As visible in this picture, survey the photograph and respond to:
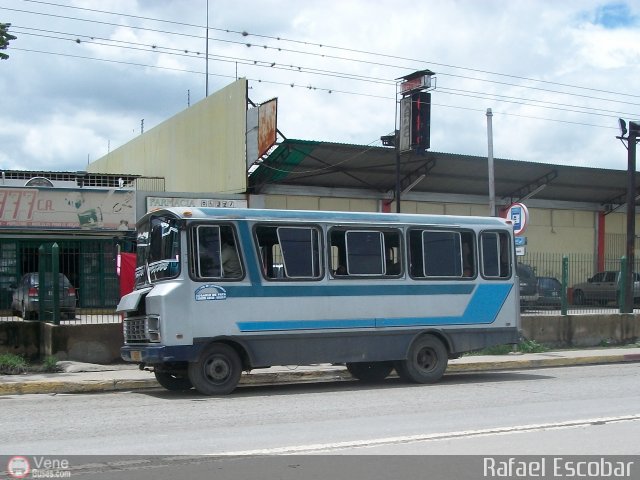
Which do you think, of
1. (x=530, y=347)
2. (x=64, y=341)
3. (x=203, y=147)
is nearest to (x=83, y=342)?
(x=64, y=341)

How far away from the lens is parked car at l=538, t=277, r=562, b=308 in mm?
21156

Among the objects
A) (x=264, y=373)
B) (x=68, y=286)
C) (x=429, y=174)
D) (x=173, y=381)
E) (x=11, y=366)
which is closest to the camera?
(x=173, y=381)

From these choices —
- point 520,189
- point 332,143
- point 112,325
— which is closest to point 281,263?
point 112,325

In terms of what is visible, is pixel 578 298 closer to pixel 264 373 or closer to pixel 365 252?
pixel 365 252

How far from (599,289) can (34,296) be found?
1529 centimetres

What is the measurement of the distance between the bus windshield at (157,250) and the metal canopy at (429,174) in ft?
46.1

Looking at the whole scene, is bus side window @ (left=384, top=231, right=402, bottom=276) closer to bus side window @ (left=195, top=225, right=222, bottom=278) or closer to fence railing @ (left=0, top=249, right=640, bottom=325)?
bus side window @ (left=195, top=225, right=222, bottom=278)

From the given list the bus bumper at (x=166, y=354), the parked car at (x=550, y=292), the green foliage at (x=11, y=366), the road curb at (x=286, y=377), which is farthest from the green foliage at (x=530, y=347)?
the green foliage at (x=11, y=366)

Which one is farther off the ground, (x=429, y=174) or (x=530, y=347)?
(x=429, y=174)

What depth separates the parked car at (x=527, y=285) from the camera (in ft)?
69.0

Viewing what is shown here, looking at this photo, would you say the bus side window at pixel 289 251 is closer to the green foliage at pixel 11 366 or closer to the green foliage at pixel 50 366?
the green foliage at pixel 50 366

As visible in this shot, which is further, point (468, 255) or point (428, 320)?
point (468, 255)

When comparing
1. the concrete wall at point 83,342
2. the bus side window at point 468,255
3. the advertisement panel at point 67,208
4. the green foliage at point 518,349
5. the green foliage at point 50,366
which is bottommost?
the green foliage at point 518,349

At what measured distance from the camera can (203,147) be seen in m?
30.8
